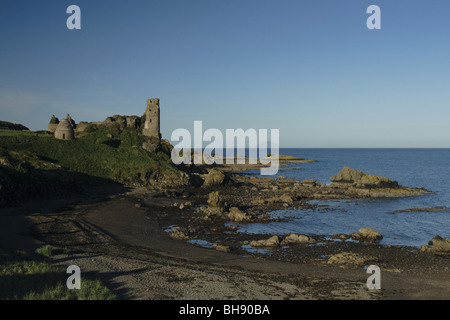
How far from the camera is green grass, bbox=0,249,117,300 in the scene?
1599 cm

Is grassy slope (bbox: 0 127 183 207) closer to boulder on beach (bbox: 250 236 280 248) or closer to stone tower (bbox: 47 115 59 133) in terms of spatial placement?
stone tower (bbox: 47 115 59 133)

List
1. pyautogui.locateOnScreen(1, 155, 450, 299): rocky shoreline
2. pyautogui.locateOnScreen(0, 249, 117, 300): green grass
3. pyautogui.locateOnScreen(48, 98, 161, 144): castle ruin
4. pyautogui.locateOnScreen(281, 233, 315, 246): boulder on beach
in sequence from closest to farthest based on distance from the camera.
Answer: pyautogui.locateOnScreen(0, 249, 117, 300): green grass < pyautogui.locateOnScreen(1, 155, 450, 299): rocky shoreline < pyautogui.locateOnScreen(281, 233, 315, 246): boulder on beach < pyautogui.locateOnScreen(48, 98, 161, 144): castle ruin

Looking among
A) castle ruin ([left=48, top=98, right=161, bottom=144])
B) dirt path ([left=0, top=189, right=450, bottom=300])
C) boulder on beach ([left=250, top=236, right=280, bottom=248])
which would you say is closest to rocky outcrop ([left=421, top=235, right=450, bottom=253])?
dirt path ([left=0, top=189, right=450, bottom=300])

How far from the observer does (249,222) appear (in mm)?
42750

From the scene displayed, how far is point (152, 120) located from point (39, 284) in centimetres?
7628

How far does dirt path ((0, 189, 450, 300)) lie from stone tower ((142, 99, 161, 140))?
56.6 metres

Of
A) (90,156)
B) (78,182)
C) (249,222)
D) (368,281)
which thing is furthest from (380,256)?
(90,156)

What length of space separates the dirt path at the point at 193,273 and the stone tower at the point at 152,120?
56638 mm

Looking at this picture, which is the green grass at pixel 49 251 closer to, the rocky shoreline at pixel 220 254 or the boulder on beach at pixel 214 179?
the rocky shoreline at pixel 220 254

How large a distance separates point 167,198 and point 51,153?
29.2 metres

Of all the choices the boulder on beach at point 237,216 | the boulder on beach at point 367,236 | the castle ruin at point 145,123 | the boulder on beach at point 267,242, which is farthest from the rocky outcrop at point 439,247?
the castle ruin at point 145,123
